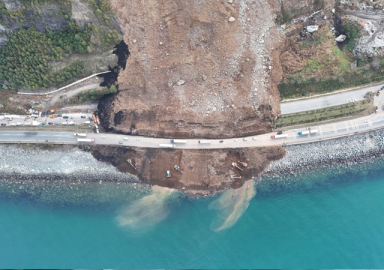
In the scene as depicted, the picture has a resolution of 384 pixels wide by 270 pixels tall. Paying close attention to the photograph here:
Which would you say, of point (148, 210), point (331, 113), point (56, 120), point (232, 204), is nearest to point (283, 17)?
point (331, 113)

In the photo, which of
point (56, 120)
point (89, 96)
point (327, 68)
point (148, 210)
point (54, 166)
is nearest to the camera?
point (327, 68)

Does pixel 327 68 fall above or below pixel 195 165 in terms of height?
above

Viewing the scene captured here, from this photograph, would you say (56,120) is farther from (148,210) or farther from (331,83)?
(331,83)

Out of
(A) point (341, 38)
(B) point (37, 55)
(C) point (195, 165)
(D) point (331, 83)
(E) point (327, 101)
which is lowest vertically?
(C) point (195, 165)

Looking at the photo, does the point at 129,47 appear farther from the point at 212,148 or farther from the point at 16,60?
the point at 212,148

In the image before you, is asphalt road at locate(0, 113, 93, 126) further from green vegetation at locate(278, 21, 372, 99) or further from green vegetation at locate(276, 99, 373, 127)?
green vegetation at locate(276, 99, 373, 127)

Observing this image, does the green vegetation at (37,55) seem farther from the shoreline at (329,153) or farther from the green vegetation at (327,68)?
the shoreline at (329,153)

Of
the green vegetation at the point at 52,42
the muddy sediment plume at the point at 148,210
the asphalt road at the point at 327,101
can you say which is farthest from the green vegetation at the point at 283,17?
the muddy sediment plume at the point at 148,210
